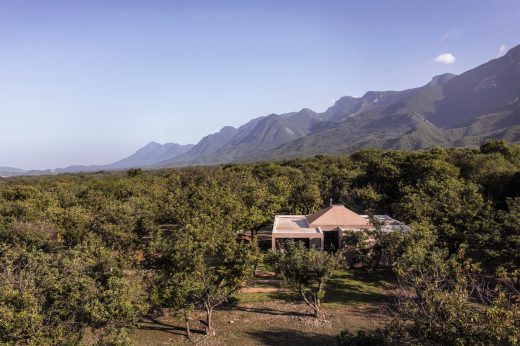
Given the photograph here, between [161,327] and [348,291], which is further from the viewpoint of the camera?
[348,291]

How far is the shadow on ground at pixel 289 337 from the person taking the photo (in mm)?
18875

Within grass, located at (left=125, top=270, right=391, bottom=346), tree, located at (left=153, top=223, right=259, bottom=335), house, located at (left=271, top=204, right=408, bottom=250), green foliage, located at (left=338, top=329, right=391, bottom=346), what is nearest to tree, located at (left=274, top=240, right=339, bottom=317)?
grass, located at (left=125, top=270, right=391, bottom=346)

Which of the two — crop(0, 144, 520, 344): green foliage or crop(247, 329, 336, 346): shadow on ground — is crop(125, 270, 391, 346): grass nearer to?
crop(247, 329, 336, 346): shadow on ground

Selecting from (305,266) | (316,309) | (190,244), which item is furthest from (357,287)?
(190,244)

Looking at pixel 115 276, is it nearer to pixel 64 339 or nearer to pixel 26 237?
pixel 64 339

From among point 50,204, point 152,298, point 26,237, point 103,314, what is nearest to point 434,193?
point 152,298

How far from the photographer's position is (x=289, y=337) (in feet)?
64.0

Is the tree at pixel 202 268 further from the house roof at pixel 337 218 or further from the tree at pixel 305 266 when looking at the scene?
the house roof at pixel 337 218

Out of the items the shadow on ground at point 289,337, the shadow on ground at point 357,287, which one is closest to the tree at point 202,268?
the shadow on ground at point 289,337

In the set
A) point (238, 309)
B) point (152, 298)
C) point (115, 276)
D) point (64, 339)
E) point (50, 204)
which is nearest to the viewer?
point (64, 339)

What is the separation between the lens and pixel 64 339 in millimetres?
13375

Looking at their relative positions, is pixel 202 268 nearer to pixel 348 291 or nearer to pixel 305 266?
pixel 305 266

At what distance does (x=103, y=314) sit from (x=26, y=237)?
57.8ft

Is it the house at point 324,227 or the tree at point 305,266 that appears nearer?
the tree at point 305,266
